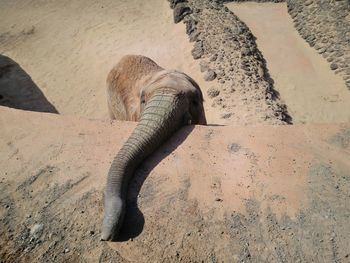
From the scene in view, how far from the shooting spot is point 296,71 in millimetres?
10984

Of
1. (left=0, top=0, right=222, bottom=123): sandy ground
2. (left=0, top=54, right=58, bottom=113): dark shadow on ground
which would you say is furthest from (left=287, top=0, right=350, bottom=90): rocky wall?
(left=0, top=54, right=58, bottom=113): dark shadow on ground

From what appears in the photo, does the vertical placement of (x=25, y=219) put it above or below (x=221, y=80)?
above

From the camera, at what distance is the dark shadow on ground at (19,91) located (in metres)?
10.1

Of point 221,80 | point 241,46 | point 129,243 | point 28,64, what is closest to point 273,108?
point 221,80

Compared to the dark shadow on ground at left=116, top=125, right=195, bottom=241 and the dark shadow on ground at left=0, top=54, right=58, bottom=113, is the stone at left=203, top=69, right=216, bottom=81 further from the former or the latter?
the dark shadow on ground at left=116, top=125, right=195, bottom=241

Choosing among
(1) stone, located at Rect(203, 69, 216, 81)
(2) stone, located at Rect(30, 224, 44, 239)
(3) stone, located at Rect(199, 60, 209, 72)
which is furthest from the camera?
(3) stone, located at Rect(199, 60, 209, 72)

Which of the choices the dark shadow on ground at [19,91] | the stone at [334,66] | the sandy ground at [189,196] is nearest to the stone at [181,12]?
the stone at [334,66]

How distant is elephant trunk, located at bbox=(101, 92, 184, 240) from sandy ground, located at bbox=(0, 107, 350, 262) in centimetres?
12

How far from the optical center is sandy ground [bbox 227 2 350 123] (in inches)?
384

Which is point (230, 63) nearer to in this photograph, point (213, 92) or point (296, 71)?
point (213, 92)

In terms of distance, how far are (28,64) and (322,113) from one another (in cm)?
830

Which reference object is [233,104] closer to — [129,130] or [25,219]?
[129,130]

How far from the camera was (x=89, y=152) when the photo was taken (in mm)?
4340

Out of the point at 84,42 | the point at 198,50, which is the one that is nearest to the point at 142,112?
the point at 198,50
